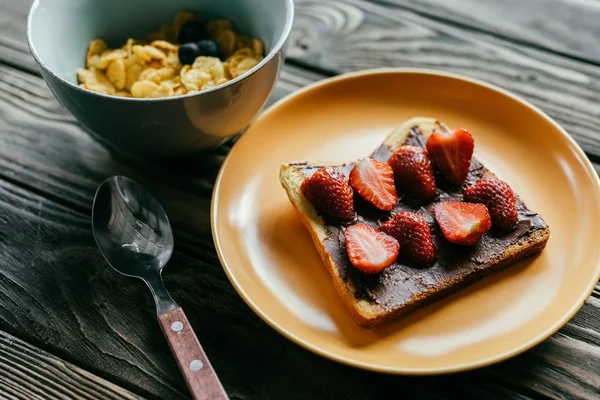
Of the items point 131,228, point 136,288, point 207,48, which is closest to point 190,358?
point 136,288

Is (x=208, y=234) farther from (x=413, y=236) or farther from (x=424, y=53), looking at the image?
(x=424, y=53)

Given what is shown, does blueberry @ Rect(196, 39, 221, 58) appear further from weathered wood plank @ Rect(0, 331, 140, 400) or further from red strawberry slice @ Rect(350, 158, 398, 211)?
weathered wood plank @ Rect(0, 331, 140, 400)

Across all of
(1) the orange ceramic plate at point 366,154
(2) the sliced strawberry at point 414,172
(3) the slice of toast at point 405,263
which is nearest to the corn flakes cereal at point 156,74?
(1) the orange ceramic plate at point 366,154

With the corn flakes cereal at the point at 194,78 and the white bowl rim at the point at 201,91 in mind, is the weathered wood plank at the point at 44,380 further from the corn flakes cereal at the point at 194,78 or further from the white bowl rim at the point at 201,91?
the corn flakes cereal at the point at 194,78

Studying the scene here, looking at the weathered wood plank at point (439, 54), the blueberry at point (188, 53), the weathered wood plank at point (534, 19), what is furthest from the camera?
the weathered wood plank at point (534, 19)

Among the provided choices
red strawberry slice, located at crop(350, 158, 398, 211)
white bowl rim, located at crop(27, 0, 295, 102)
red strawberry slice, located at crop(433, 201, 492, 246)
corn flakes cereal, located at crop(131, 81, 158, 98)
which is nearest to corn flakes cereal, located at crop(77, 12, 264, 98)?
corn flakes cereal, located at crop(131, 81, 158, 98)

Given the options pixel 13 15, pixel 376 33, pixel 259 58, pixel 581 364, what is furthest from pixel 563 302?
pixel 13 15
